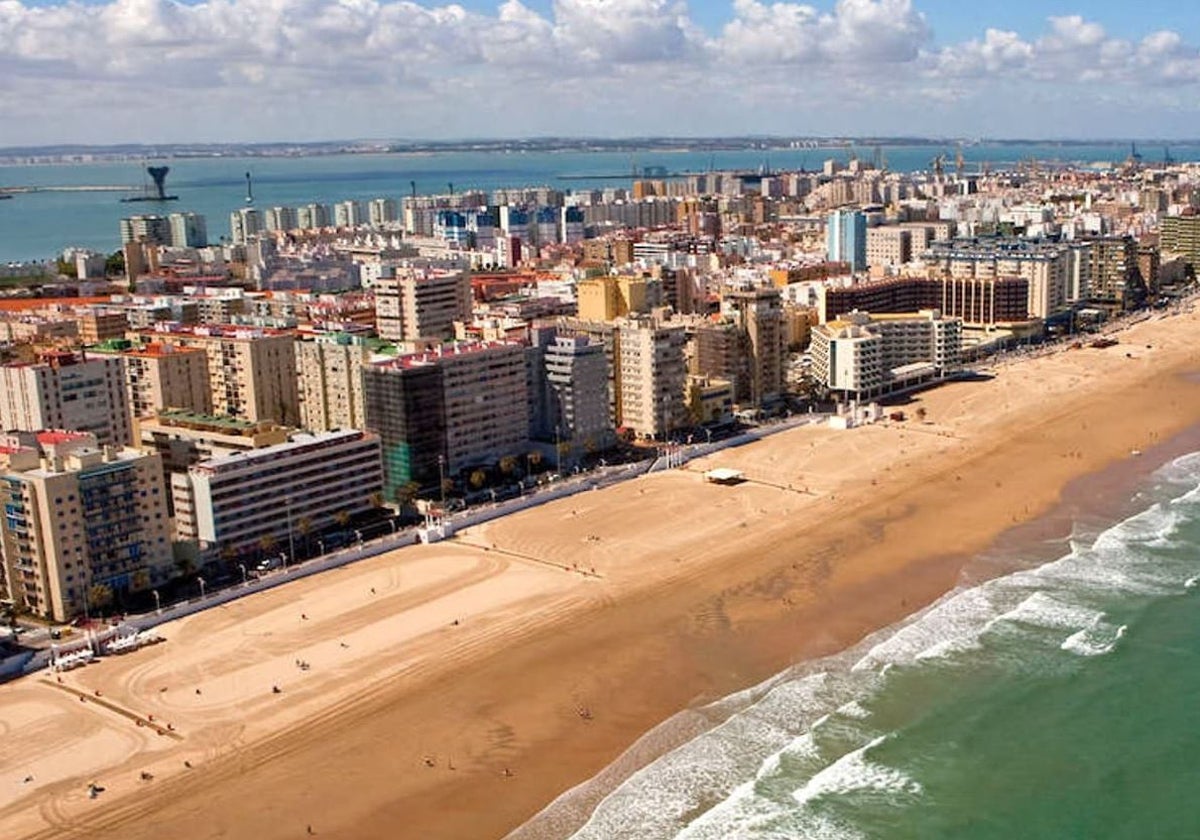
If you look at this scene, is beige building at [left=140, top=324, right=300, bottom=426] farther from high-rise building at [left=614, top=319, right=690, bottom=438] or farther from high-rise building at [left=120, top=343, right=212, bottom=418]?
high-rise building at [left=614, top=319, right=690, bottom=438]

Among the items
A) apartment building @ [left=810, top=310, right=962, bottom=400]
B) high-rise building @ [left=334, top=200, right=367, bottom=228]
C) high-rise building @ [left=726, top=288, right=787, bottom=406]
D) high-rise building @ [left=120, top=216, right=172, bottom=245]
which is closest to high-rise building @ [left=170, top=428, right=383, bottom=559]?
high-rise building @ [left=726, top=288, right=787, bottom=406]

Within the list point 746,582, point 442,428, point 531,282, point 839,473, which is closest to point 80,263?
point 531,282

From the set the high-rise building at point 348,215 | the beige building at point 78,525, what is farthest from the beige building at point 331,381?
the high-rise building at point 348,215

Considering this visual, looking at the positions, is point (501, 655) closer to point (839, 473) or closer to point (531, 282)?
point (839, 473)

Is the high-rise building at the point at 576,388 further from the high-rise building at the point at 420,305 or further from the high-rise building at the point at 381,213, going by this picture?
the high-rise building at the point at 381,213

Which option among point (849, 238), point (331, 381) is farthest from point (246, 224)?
point (331, 381)

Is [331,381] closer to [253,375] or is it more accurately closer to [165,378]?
[253,375]
